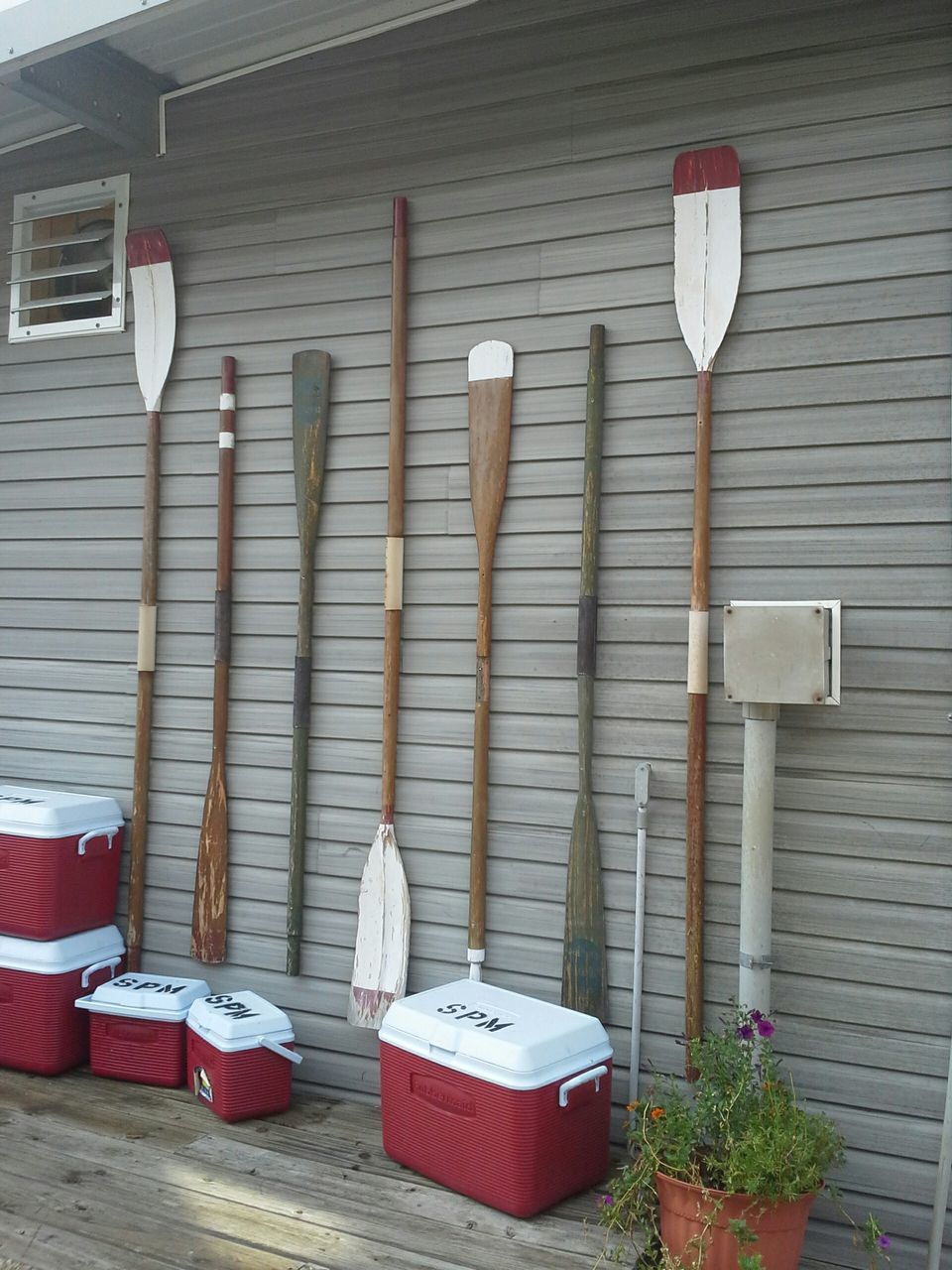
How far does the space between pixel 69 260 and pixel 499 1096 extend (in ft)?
10.6

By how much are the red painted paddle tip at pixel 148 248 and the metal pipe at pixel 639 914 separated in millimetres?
2362

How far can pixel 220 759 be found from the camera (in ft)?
11.6

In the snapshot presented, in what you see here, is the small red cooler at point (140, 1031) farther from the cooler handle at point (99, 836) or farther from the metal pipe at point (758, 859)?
the metal pipe at point (758, 859)

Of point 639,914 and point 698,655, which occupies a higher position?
point 698,655

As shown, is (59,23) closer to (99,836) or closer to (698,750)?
(99,836)

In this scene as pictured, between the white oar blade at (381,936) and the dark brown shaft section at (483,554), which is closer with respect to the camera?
the dark brown shaft section at (483,554)

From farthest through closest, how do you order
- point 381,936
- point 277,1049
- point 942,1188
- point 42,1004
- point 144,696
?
point 144,696, point 42,1004, point 381,936, point 277,1049, point 942,1188

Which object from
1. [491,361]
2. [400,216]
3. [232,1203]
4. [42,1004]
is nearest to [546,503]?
[491,361]

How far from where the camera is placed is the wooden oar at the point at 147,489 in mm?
3670

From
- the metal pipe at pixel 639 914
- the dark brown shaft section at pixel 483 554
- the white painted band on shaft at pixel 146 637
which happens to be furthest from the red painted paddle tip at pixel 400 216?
the metal pipe at pixel 639 914

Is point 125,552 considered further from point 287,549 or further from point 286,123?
point 286,123

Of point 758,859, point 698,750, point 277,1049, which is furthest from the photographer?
point 277,1049

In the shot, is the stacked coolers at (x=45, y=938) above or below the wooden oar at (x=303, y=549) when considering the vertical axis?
below

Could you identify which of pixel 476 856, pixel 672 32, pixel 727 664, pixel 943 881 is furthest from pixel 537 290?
pixel 943 881
